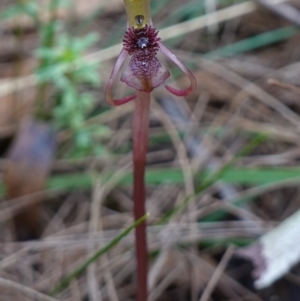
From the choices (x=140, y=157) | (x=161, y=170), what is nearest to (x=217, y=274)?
(x=161, y=170)

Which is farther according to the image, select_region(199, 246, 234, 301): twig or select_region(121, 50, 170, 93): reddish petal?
select_region(199, 246, 234, 301): twig

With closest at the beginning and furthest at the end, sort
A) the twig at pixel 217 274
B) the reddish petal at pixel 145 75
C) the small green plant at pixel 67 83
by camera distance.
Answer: the reddish petal at pixel 145 75 < the twig at pixel 217 274 < the small green plant at pixel 67 83

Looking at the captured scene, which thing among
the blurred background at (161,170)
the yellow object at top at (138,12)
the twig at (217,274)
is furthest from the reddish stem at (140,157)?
the twig at (217,274)

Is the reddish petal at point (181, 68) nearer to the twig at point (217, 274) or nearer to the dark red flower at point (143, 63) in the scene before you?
the dark red flower at point (143, 63)

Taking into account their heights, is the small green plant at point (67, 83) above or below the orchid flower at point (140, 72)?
above

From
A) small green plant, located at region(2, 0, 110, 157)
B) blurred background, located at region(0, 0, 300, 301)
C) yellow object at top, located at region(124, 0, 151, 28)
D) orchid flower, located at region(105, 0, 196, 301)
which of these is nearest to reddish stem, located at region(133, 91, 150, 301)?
orchid flower, located at region(105, 0, 196, 301)

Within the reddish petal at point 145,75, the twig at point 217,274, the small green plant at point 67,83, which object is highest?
the small green plant at point 67,83

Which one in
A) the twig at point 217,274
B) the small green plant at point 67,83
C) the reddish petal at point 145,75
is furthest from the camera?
the small green plant at point 67,83

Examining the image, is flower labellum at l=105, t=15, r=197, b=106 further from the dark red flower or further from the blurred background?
the blurred background
